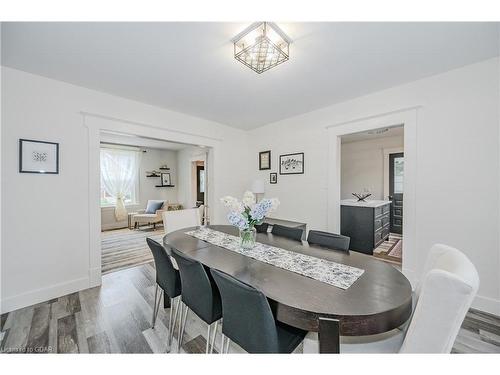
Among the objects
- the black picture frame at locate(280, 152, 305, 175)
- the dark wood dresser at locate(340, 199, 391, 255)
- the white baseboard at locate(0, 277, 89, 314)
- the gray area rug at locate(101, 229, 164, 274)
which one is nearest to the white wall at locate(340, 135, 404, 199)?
the dark wood dresser at locate(340, 199, 391, 255)

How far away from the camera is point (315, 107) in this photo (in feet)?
9.96

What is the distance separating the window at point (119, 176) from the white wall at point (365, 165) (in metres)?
6.18

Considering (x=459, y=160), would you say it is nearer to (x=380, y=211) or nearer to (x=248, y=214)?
(x=380, y=211)

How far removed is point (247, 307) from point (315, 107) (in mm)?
2928

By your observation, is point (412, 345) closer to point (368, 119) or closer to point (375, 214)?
point (368, 119)

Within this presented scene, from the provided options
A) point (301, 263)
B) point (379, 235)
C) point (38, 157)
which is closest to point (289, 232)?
point (301, 263)

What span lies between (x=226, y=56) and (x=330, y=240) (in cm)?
188

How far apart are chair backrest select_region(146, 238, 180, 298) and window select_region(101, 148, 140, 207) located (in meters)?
5.02

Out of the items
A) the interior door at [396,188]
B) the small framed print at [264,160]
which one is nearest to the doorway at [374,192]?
the interior door at [396,188]

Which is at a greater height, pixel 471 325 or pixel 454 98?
pixel 454 98

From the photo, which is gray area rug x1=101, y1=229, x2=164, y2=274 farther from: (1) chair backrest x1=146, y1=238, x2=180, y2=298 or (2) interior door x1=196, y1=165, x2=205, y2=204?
(1) chair backrest x1=146, y1=238, x2=180, y2=298

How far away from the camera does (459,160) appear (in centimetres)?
202
